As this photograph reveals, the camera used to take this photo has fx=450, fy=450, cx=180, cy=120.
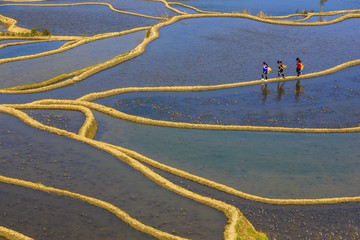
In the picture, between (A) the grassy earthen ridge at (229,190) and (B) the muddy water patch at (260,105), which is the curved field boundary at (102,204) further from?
(B) the muddy water patch at (260,105)

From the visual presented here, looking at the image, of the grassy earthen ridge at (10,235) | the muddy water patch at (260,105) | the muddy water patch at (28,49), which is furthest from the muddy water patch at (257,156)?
→ the muddy water patch at (28,49)

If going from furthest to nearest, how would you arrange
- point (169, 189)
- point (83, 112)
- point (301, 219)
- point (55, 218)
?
1. point (83, 112)
2. point (169, 189)
3. point (301, 219)
4. point (55, 218)

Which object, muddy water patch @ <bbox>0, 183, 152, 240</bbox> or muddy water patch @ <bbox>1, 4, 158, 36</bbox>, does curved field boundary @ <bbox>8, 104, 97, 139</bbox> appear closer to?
muddy water patch @ <bbox>0, 183, 152, 240</bbox>

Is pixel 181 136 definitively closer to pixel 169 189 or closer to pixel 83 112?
pixel 169 189

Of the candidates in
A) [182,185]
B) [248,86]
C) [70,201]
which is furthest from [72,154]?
[248,86]

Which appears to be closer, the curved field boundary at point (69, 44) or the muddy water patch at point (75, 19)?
the curved field boundary at point (69, 44)

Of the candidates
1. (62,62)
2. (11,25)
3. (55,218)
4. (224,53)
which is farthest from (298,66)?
(11,25)
